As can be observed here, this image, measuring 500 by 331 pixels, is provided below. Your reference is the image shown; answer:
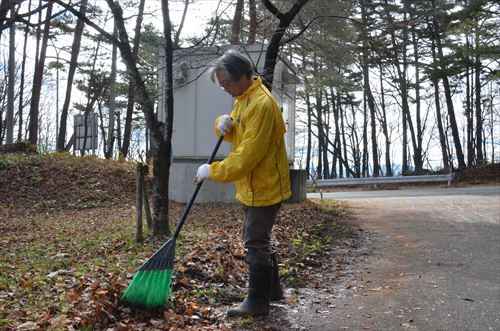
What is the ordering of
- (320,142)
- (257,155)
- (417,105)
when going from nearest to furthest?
(257,155)
(417,105)
(320,142)

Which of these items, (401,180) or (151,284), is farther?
(401,180)

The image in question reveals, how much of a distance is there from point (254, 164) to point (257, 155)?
0.07 metres

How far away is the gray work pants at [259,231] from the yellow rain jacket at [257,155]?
9 centimetres

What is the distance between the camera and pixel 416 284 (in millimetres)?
5168

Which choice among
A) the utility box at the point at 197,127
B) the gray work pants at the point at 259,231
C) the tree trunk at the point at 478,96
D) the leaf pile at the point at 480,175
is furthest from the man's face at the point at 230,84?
the leaf pile at the point at 480,175

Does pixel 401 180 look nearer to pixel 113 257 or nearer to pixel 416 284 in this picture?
pixel 416 284

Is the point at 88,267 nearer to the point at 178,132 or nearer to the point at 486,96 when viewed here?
the point at 178,132

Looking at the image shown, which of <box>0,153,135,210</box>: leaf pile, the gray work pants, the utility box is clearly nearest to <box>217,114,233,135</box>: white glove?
the gray work pants

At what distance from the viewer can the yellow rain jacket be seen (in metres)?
3.63

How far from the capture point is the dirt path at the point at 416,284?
4070 millimetres

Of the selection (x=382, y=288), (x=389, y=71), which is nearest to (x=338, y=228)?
(x=382, y=288)

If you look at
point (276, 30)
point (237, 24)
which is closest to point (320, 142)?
point (237, 24)

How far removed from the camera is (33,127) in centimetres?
2142

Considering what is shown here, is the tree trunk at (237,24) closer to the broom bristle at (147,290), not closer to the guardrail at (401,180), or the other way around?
the broom bristle at (147,290)
